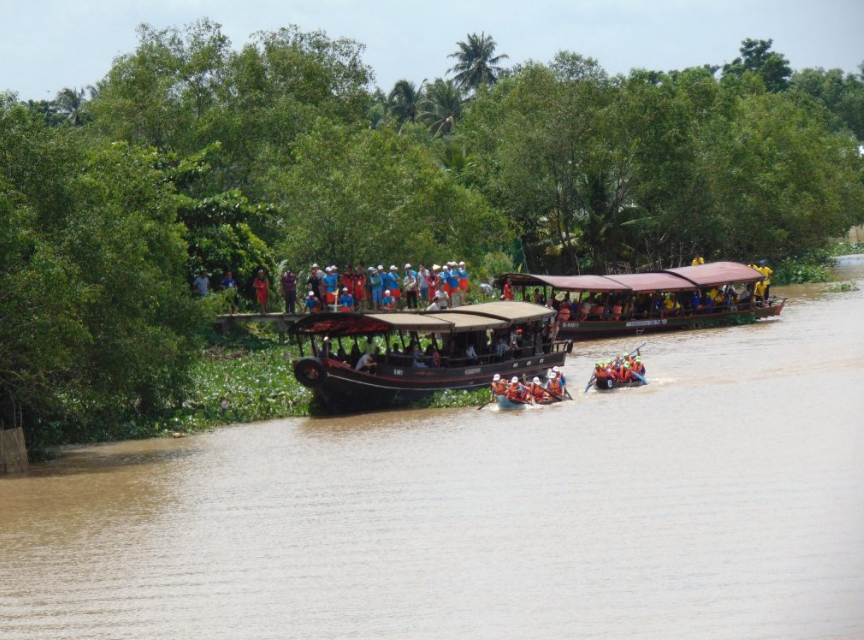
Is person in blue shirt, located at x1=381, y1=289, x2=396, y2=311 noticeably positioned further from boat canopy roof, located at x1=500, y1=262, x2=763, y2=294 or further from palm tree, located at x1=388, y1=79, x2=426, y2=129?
palm tree, located at x1=388, y1=79, x2=426, y2=129


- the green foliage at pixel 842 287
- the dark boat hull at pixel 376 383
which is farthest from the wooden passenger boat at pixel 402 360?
the green foliage at pixel 842 287

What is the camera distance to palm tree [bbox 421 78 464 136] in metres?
89.8

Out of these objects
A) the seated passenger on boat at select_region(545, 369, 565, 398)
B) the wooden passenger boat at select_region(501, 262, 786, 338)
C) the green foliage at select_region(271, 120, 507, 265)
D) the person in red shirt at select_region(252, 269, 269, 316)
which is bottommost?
the seated passenger on boat at select_region(545, 369, 565, 398)

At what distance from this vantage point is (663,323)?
131 ft

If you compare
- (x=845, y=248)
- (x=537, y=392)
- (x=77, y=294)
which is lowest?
(x=537, y=392)

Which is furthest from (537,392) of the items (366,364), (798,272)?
(798,272)

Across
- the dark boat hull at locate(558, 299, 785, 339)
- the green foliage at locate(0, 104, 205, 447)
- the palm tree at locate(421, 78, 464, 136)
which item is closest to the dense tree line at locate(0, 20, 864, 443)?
the green foliage at locate(0, 104, 205, 447)

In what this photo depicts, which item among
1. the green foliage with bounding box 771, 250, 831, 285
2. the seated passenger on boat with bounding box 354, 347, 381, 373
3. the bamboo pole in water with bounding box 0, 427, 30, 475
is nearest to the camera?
the bamboo pole in water with bounding box 0, 427, 30, 475

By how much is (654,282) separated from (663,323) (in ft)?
4.66

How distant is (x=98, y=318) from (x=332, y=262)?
54.7ft

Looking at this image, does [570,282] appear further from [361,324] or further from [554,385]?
[361,324]

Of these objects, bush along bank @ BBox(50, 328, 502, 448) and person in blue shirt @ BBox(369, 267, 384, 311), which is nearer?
bush along bank @ BBox(50, 328, 502, 448)

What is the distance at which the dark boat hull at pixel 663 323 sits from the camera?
127ft

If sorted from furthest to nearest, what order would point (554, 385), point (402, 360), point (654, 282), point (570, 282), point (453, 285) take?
point (654, 282) < point (453, 285) < point (570, 282) < point (402, 360) < point (554, 385)
